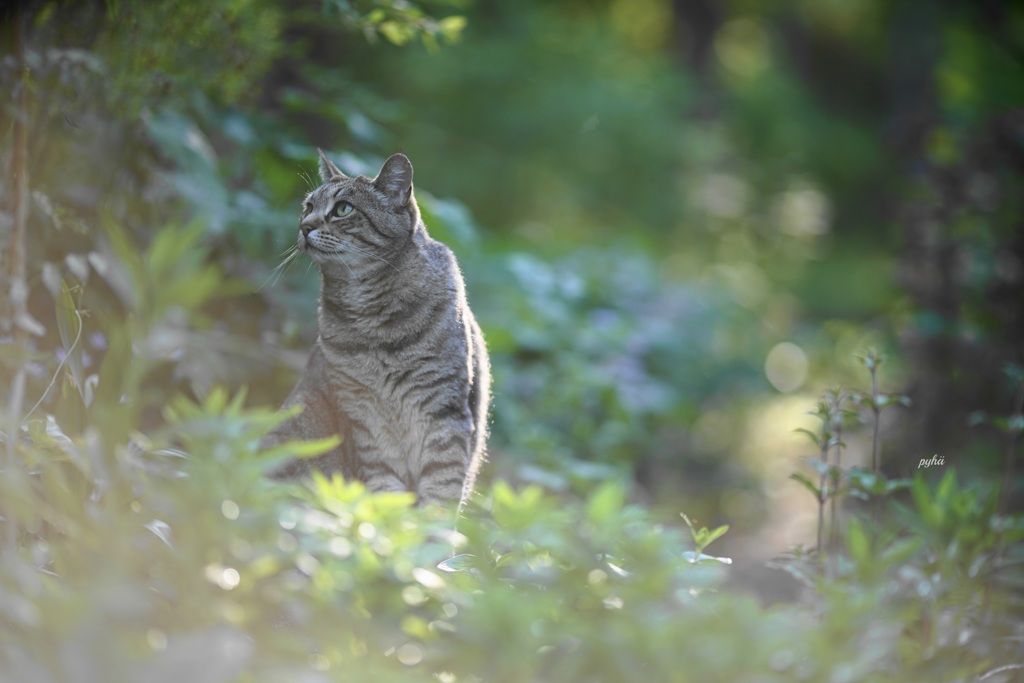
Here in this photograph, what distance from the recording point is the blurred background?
2.72 m

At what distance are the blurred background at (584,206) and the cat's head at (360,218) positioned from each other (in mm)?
373

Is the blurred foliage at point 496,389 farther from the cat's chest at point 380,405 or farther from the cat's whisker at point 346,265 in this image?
the cat's whisker at point 346,265

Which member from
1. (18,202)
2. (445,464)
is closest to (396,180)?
(445,464)

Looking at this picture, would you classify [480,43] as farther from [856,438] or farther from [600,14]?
[856,438]

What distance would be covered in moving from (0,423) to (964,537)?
170 centimetres

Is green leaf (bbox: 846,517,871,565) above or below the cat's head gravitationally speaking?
below

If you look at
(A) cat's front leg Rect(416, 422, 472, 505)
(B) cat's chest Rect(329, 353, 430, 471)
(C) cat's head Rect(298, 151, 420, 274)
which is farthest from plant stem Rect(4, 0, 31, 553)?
(A) cat's front leg Rect(416, 422, 472, 505)

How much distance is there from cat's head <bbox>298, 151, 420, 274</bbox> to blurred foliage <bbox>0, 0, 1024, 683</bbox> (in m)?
0.41

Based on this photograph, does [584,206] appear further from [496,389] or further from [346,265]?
[346,265]

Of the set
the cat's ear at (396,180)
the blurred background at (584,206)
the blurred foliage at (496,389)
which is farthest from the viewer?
the blurred background at (584,206)

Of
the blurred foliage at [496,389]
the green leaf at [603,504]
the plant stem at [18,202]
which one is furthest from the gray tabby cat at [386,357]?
the green leaf at [603,504]

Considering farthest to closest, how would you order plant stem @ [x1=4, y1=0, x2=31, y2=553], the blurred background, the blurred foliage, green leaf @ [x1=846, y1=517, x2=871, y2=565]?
1. the blurred background
2. plant stem @ [x1=4, y1=0, x2=31, y2=553]
3. green leaf @ [x1=846, y1=517, x2=871, y2=565]
4. the blurred foliage

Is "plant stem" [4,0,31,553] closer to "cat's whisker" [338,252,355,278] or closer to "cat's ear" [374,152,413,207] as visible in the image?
"cat's whisker" [338,252,355,278]

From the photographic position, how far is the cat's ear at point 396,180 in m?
2.48
